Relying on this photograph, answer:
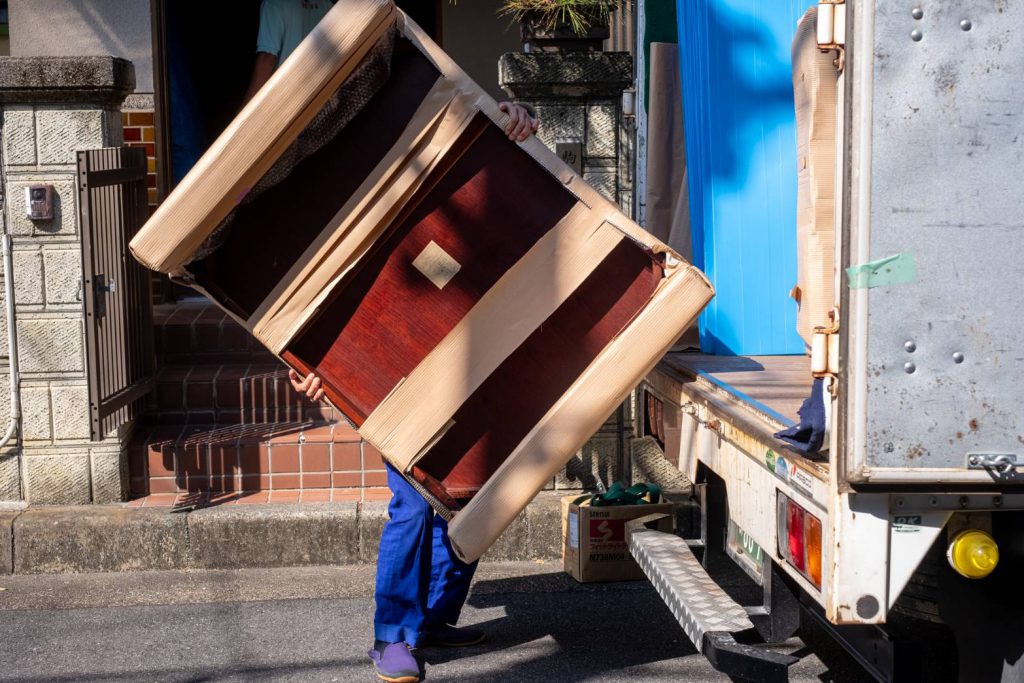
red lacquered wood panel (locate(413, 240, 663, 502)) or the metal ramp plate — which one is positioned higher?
red lacquered wood panel (locate(413, 240, 663, 502))

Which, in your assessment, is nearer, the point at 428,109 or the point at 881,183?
the point at 881,183

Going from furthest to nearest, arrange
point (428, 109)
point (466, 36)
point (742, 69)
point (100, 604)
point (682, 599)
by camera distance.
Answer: point (466, 36)
point (100, 604)
point (742, 69)
point (682, 599)
point (428, 109)

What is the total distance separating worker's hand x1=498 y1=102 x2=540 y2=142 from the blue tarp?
145cm

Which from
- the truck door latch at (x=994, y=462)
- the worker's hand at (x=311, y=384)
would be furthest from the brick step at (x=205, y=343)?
the truck door latch at (x=994, y=462)

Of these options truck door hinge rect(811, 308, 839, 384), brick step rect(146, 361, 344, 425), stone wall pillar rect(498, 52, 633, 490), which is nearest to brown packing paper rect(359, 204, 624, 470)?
truck door hinge rect(811, 308, 839, 384)

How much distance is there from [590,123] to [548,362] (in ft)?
8.24

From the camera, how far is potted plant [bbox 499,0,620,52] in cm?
551

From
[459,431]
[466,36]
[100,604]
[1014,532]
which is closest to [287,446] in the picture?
[100,604]

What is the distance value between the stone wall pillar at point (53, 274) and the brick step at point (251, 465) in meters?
0.15

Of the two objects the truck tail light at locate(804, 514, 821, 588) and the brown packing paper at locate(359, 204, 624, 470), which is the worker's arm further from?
the truck tail light at locate(804, 514, 821, 588)

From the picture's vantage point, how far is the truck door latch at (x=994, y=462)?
263 centimetres

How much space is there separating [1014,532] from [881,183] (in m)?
0.91

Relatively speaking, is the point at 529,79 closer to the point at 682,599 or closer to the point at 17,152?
the point at 17,152

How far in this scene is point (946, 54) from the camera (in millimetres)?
2611
